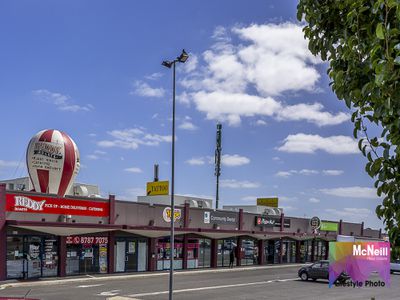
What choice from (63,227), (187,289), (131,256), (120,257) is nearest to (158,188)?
(131,256)

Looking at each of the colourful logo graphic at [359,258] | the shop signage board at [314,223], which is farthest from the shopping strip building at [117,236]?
the colourful logo graphic at [359,258]

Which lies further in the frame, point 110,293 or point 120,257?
point 120,257

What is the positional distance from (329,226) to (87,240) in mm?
36601

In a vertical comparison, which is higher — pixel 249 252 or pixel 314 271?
pixel 314 271

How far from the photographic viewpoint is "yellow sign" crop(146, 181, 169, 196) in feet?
133

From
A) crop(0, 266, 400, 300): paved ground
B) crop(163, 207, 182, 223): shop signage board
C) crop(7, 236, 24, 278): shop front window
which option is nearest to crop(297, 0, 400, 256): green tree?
crop(0, 266, 400, 300): paved ground

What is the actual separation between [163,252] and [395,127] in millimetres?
38838

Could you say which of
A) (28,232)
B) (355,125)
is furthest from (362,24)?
(28,232)

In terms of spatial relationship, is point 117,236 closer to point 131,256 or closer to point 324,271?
point 131,256

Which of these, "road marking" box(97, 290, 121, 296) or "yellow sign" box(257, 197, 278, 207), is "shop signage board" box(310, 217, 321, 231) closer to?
"yellow sign" box(257, 197, 278, 207)

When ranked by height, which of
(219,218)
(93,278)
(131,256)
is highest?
(219,218)

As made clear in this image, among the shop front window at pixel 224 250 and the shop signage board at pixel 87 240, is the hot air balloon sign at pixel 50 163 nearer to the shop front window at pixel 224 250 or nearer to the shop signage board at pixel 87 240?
the shop signage board at pixel 87 240

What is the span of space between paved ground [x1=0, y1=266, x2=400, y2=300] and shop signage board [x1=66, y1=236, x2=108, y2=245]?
2948mm

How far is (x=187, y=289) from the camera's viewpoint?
29.3 m
